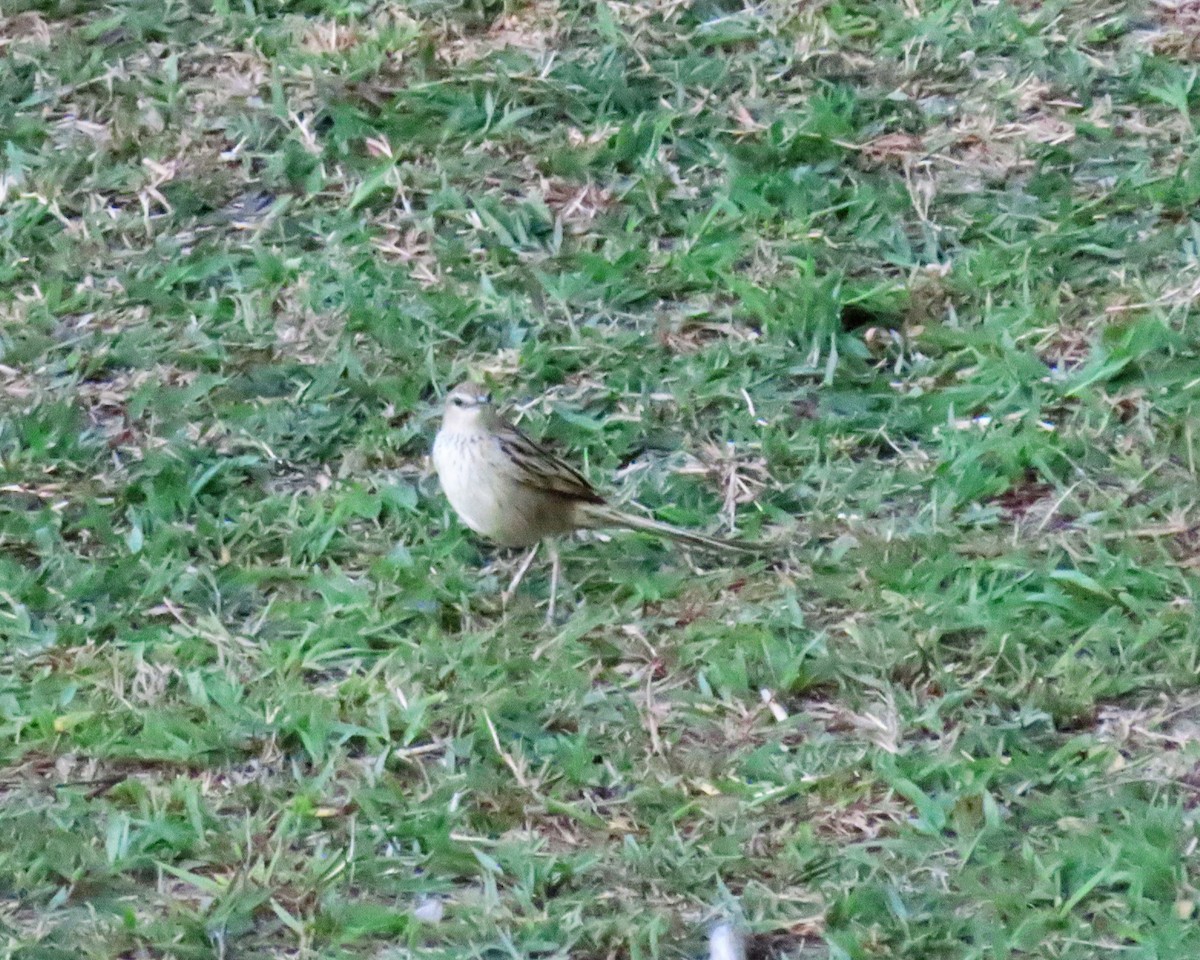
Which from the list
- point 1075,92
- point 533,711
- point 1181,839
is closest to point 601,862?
point 533,711

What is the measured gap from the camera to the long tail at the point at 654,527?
21.1ft

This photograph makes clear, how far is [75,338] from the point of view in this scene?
25.0 feet

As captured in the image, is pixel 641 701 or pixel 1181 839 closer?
pixel 1181 839

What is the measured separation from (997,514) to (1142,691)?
98 centimetres

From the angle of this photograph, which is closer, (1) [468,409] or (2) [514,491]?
(2) [514,491]

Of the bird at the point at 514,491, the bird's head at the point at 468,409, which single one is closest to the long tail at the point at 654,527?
the bird at the point at 514,491

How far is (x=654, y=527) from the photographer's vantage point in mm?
6449

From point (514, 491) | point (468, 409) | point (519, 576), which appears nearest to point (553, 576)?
point (519, 576)

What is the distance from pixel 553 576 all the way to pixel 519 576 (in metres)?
0.11

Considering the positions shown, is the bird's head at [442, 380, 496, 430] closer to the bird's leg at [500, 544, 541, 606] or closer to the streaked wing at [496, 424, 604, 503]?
the streaked wing at [496, 424, 604, 503]

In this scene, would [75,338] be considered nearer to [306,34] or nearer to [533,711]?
[306,34]

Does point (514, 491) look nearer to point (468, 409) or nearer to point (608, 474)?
point (468, 409)

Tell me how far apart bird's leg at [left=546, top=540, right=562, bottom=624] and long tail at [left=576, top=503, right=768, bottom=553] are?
120 mm

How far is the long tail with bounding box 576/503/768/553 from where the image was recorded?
6.43 m
